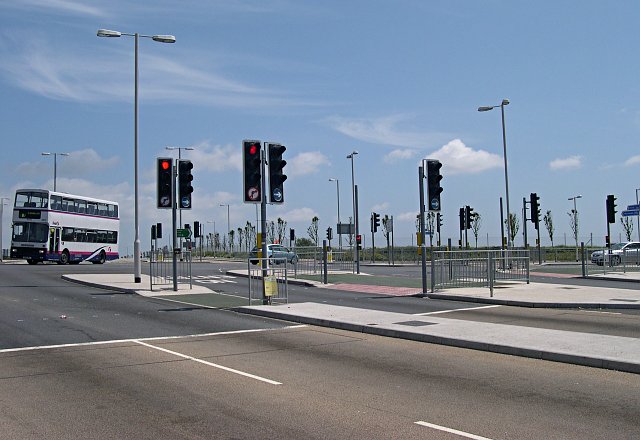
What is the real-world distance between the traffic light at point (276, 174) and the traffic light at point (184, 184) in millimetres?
5585

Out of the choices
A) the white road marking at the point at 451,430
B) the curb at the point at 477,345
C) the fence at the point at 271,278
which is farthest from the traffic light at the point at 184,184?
the white road marking at the point at 451,430

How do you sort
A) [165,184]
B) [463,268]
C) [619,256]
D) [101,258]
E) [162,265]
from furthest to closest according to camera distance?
[101,258] < [619,256] < [162,265] < [165,184] < [463,268]

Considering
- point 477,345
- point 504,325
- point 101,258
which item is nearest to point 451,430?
point 477,345

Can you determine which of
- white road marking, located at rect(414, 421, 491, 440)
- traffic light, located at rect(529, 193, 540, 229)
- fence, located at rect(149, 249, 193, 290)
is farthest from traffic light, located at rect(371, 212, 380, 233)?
white road marking, located at rect(414, 421, 491, 440)

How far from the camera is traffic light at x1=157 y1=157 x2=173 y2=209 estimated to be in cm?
2275

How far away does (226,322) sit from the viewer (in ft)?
49.9

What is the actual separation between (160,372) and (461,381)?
13.7ft

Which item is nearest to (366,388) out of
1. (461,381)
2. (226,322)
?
(461,381)

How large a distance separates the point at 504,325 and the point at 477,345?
2619 millimetres

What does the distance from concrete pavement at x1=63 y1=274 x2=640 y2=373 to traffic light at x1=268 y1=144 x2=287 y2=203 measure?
10.3 ft

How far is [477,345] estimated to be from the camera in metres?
11.3

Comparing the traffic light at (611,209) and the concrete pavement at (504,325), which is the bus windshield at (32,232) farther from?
the traffic light at (611,209)

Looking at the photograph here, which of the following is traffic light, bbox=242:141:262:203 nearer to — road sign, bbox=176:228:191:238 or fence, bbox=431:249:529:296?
fence, bbox=431:249:529:296

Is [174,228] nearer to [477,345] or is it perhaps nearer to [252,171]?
[252,171]
